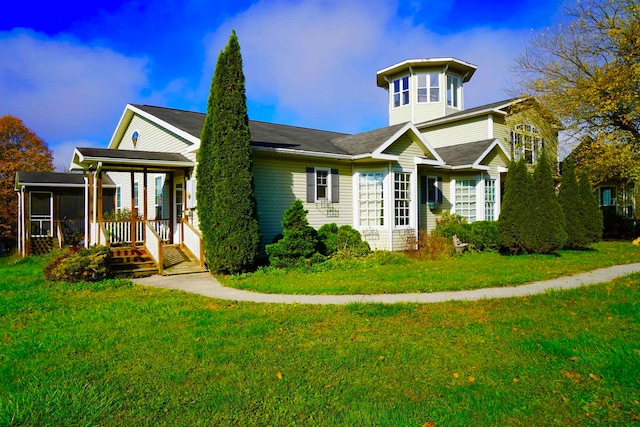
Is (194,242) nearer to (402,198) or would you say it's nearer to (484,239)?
(402,198)

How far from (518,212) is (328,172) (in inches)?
259

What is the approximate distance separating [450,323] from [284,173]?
8991 mm

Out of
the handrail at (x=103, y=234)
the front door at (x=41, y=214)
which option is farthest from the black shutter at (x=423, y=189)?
the front door at (x=41, y=214)

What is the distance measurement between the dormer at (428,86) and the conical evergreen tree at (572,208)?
7.74 metres

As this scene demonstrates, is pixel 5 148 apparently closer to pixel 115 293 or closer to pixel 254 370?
pixel 115 293

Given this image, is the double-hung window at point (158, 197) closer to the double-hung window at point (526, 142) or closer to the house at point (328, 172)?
the house at point (328, 172)

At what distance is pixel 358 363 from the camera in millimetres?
4750

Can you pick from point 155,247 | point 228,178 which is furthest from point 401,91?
point 155,247

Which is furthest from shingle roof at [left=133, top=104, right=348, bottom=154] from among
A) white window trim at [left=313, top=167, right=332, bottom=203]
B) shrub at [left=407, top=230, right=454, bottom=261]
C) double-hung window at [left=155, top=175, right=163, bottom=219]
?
shrub at [left=407, top=230, right=454, bottom=261]

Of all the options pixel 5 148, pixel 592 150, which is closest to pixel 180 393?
pixel 592 150

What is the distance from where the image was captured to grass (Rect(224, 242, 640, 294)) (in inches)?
360

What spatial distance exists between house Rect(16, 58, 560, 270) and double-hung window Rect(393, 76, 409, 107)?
3682 mm

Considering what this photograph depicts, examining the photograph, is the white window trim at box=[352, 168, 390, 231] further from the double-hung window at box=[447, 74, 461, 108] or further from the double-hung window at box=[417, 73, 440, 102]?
the double-hung window at box=[447, 74, 461, 108]

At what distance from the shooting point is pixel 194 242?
1291 centimetres
